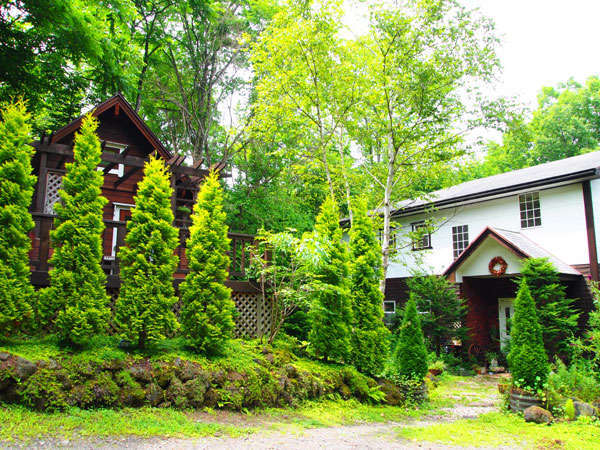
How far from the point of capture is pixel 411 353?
9633mm

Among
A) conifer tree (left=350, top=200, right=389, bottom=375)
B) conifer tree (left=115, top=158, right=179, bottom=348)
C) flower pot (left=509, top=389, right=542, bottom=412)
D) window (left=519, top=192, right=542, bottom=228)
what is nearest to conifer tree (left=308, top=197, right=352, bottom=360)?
conifer tree (left=350, top=200, right=389, bottom=375)

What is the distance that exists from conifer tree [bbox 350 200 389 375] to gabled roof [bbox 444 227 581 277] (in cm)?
542

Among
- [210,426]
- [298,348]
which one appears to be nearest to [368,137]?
[298,348]

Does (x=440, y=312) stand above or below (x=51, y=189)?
below

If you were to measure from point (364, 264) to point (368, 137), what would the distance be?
5867mm

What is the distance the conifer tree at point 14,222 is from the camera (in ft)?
20.2

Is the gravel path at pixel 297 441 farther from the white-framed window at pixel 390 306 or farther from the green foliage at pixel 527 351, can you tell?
the white-framed window at pixel 390 306

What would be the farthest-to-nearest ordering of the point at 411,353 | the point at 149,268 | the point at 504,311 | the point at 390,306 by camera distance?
1. the point at 390,306
2. the point at 504,311
3. the point at 411,353
4. the point at 149,268

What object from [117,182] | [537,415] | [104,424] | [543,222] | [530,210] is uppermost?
[117,182]

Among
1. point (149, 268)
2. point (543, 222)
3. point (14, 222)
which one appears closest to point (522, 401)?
point (149, 268)

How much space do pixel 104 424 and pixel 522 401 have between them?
7.22m

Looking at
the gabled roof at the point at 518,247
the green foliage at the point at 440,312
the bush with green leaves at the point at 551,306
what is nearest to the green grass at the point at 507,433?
the bush with green leaves at the point at 551,306

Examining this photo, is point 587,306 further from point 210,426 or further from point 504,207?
point 210,426

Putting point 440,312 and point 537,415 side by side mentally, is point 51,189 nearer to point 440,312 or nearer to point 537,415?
point 537,415
